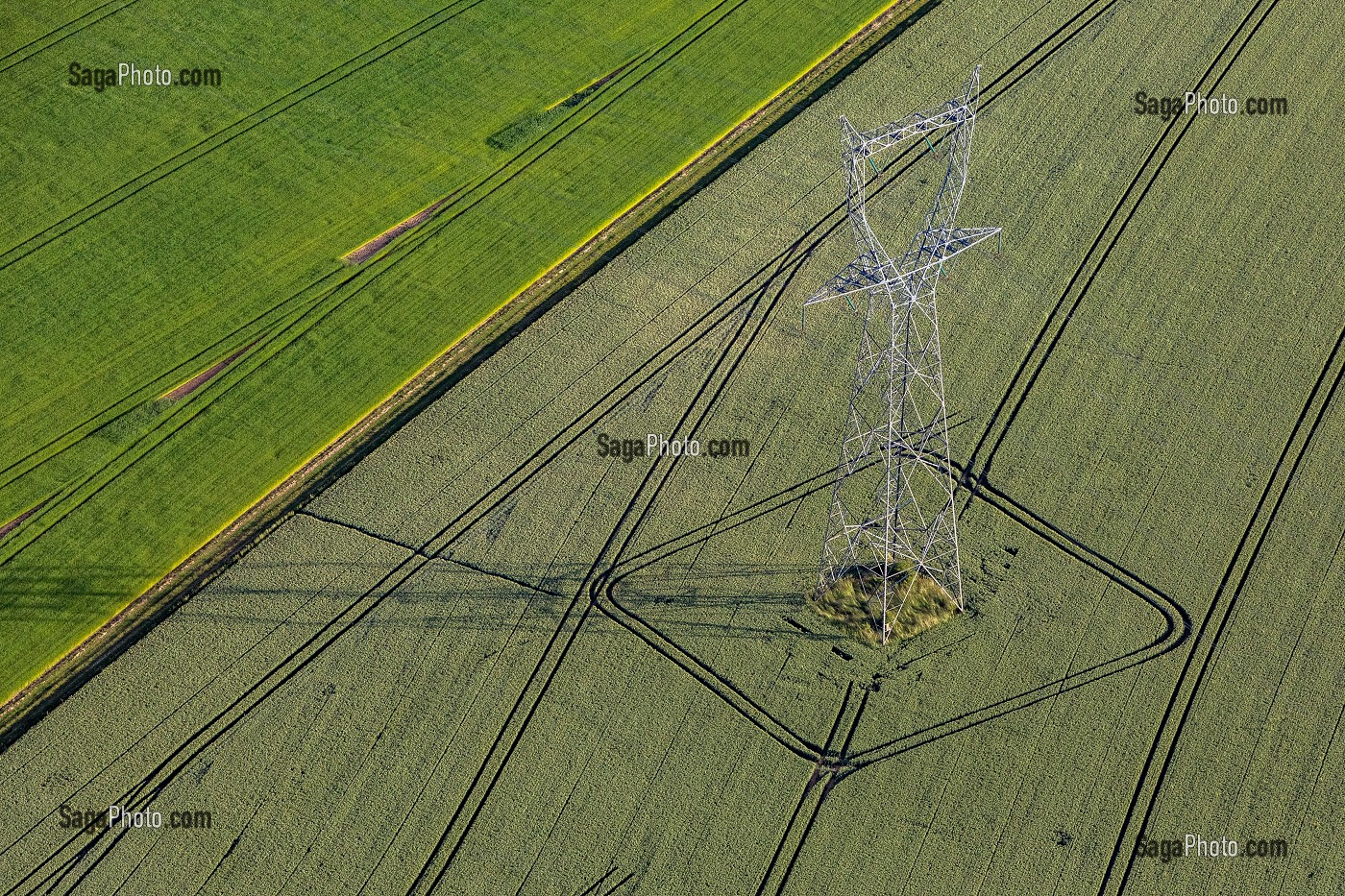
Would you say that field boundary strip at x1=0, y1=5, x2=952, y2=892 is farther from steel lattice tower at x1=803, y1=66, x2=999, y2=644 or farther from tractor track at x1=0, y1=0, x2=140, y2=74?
tractor track at x1=0, y1=0, x2=140, y2=74

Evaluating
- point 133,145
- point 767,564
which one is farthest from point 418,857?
point 133,145

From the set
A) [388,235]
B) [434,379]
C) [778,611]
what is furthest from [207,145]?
[778,611]

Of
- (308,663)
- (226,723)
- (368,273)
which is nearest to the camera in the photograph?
(226,723)

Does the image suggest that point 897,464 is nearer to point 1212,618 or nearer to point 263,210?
point 1212,618

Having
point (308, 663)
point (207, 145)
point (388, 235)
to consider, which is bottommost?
point (308, 663)

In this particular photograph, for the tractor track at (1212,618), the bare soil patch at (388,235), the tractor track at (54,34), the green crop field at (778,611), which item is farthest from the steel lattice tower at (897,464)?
the tractor track at (54,34)

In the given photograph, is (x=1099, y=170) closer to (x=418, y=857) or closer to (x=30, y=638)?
(x=418, y=857)
